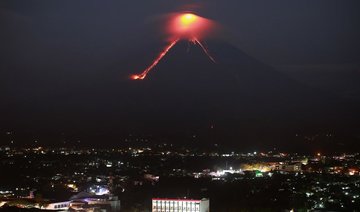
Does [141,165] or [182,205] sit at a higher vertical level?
[141,165]

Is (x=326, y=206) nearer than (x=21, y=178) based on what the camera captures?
Yes

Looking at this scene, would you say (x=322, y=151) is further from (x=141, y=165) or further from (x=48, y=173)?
(x=48, y=173)

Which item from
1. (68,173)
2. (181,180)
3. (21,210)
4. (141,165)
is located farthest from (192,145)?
(21,210)

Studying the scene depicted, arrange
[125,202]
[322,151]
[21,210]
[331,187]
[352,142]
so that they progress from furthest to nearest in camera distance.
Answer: [352,142] < [322,151] < [331,187] < [125,202] < [21,210]

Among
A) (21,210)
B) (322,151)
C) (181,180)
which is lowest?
(21,210)

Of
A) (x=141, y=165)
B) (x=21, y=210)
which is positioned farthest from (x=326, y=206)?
(x=141, y=165)

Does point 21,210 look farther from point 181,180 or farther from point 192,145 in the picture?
point 192,145

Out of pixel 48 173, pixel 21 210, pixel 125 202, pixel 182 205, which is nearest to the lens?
pixel 21 210
